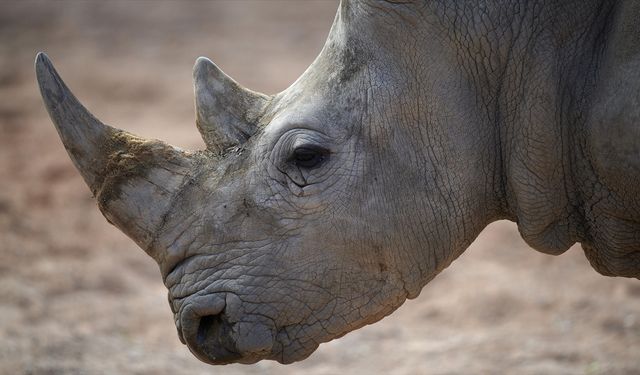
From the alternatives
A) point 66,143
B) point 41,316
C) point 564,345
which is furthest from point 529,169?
point 41,316

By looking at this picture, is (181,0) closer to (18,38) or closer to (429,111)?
(18,38)

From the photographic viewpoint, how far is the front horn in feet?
12.8

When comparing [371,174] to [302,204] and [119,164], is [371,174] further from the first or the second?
[119,164]

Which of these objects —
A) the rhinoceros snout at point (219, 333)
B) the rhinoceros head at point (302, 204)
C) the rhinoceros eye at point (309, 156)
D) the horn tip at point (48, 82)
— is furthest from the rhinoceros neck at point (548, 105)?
the horn tip at point (48, 82)

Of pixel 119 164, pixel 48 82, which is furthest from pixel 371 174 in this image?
pixel 48 82

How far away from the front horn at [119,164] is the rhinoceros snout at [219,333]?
0.30 metres

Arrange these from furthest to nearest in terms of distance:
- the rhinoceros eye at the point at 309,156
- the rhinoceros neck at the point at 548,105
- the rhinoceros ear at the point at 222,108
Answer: the rhinoceros ear at the point at 222,108 → the rhinoceros eye at the point at 309,156 → the rhinoceros neck at the point at 548,105

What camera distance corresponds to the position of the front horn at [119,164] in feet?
12.8

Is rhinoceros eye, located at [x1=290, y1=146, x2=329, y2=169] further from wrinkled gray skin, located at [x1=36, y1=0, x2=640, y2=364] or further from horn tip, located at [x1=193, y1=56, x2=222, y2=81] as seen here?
horn tip, located at [x1=193, y1=56, x2=222, y2=81]

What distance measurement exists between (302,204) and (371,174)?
29cm

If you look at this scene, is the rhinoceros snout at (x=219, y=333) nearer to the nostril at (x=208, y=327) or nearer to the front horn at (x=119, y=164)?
the nostril at (x=208, y=327)

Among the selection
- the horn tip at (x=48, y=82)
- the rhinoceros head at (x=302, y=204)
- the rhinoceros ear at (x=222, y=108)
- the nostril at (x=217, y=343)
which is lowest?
the nostril at (x=217, y=343)

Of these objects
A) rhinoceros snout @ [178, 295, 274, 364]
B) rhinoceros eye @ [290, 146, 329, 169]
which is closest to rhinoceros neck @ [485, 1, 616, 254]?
rhinoceros eye @ [290, 146, 329, 169]

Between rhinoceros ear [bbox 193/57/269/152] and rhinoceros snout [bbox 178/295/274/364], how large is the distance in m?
0.65
